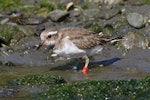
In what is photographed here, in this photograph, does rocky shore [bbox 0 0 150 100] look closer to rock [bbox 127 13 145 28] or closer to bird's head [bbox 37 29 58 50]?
rock [bbox 127 13 145 28]

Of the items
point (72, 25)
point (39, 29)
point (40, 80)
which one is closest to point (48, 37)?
point (40, 80)

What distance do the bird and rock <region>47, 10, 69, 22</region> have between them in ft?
9.61

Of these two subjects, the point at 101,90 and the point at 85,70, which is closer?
the point at 101,90

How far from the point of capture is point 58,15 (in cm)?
1728

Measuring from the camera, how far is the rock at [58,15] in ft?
56.7

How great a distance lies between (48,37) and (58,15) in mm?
3327

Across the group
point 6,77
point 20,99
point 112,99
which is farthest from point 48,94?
point 6,77

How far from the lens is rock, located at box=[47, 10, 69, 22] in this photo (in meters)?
17.3

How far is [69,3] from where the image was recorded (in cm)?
1803

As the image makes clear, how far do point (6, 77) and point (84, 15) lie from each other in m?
4.38

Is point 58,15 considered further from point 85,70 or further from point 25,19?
point 85,70

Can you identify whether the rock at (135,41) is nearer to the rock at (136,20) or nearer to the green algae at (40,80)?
the rock at (136,20)

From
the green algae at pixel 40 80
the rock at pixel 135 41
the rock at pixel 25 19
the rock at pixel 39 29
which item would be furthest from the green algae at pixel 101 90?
the rock at pixel 25 19

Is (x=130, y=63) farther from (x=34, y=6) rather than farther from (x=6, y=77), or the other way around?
(x=34, y=6)
